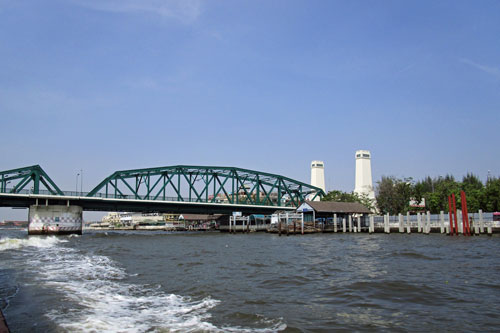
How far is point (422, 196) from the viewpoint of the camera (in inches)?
3676

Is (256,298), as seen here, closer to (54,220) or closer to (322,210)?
(322,210)

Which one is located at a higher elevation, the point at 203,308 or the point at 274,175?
the point at 274,175

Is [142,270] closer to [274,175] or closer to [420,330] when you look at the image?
[420,330]

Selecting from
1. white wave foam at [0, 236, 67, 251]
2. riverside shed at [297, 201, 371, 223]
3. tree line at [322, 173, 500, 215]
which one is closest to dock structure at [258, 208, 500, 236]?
riverside shed at [297, 201, 371, 223]

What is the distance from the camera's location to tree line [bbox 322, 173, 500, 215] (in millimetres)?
78125

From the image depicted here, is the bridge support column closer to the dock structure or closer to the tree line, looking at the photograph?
the dock structure

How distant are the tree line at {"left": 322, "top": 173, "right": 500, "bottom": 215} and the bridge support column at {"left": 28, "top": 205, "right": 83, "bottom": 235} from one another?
64.3 meters

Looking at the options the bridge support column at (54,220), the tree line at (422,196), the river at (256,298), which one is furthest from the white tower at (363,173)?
the river at (256,298)

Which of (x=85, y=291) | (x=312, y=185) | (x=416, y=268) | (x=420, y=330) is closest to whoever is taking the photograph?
(x=420, y=330)

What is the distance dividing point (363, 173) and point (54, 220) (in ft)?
252

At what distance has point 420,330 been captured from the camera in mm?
8305

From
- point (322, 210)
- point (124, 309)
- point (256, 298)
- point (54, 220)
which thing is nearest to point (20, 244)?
point (54, 220)

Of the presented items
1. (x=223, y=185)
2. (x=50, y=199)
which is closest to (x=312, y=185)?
(x=223, y=185)

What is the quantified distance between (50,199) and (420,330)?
2820 inches
